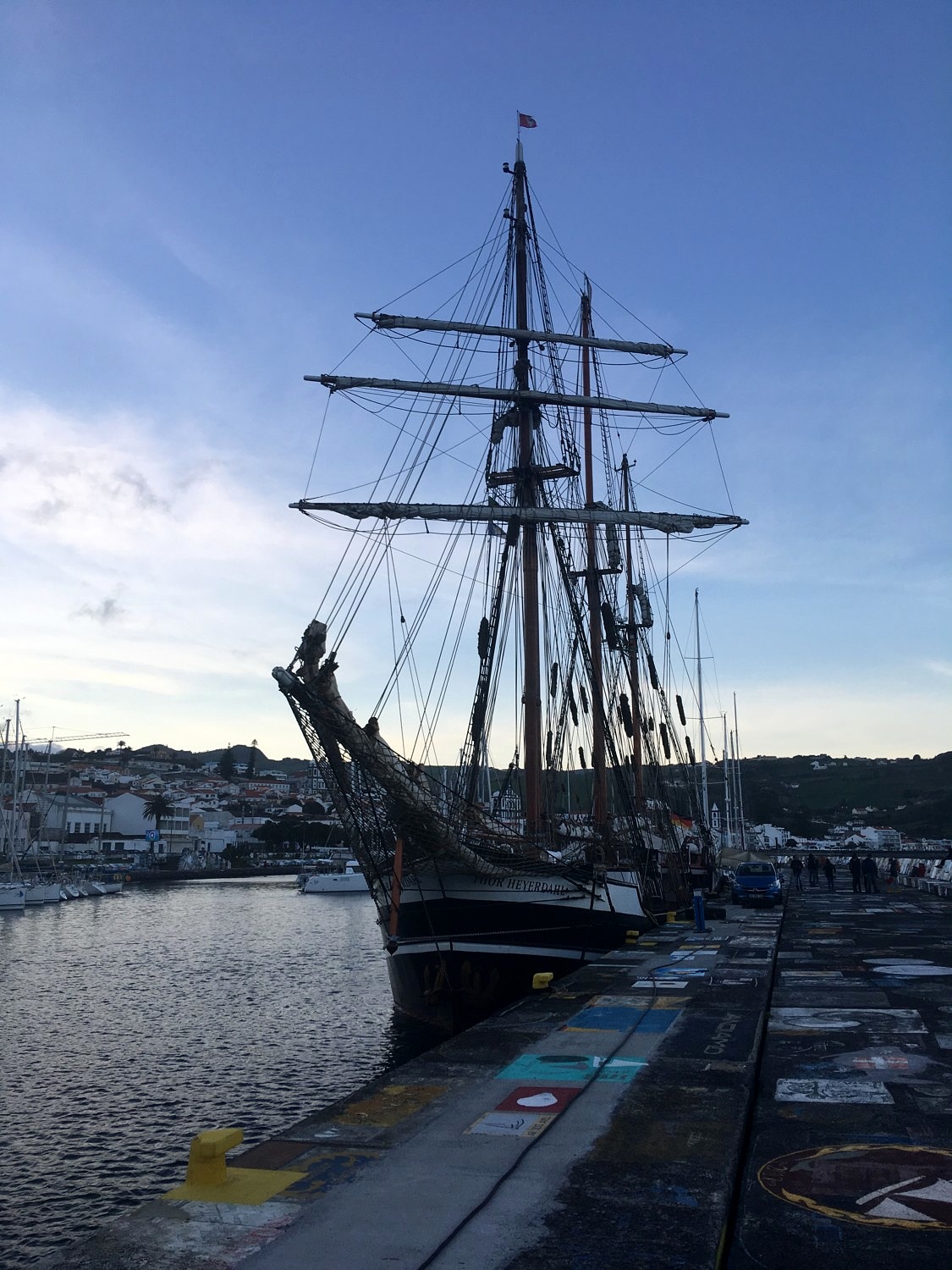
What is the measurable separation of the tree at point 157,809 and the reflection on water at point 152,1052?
350 feet

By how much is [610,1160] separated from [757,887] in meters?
32.5

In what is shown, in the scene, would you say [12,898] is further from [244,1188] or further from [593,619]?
[244,1188]

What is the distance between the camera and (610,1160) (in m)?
8.28

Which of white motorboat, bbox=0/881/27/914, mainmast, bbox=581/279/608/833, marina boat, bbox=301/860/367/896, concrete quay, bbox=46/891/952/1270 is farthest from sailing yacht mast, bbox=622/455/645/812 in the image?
marina boat, bbox=301/860/367/896

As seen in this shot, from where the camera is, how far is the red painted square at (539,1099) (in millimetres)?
10031

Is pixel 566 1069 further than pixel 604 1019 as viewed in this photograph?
No

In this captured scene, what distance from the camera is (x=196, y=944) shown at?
48.0 meters

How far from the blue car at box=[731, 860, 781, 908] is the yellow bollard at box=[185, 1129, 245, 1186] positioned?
110 ft

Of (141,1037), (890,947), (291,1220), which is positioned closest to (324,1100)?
(141,1037)

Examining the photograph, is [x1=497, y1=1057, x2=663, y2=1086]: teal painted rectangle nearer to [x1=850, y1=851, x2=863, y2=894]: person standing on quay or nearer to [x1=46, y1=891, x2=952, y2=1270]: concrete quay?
[x1=46, y1=891, x2=952, y2=1270]: concrete quay

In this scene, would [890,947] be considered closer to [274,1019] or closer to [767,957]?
[767,957]

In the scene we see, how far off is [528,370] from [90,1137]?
2551 cm

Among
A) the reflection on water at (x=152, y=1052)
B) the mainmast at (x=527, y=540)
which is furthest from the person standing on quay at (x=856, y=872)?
the mainmast at (x=527, y=540)

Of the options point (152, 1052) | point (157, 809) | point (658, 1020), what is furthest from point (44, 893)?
point (658, 1020)
